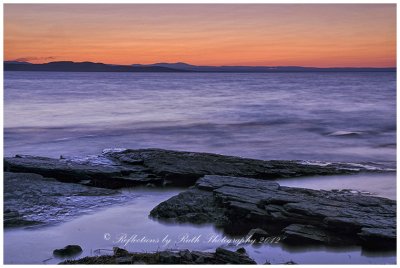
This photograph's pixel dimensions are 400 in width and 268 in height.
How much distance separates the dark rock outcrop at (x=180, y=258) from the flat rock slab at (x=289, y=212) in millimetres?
1611

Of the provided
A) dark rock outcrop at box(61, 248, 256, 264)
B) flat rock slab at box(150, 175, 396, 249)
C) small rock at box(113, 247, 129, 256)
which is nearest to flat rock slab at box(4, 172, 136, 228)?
flat rock slab at box(150, 175, 396, 249)

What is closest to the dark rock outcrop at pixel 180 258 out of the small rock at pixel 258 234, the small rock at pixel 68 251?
the small rock at pixel 68 251

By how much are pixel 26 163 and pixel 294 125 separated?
718 inches

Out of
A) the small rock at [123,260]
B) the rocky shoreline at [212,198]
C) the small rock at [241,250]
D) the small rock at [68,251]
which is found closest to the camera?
the small rock at [123,260]

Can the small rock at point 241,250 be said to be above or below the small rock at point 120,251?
below

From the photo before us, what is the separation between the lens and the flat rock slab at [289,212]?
416 inches

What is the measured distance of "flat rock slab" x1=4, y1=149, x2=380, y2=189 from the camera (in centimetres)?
1514

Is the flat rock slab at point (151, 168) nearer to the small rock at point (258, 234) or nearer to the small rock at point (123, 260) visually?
the small rock at point (258, 234)

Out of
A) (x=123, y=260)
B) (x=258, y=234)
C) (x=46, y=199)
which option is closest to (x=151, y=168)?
(x=46, y=199)

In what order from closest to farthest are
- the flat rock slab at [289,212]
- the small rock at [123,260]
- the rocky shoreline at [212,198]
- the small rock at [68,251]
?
the small rock at [123,260]
the small rock at [68,251]
the flat rock slab at [289,212]
the rocky shoreline at [212,198]

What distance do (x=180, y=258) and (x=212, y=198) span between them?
3.47m

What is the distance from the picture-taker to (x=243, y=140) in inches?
1011

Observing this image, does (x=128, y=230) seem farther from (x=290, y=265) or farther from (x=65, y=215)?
(x=290, y=265)

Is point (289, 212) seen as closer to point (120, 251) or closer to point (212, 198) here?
point (212, 198)
